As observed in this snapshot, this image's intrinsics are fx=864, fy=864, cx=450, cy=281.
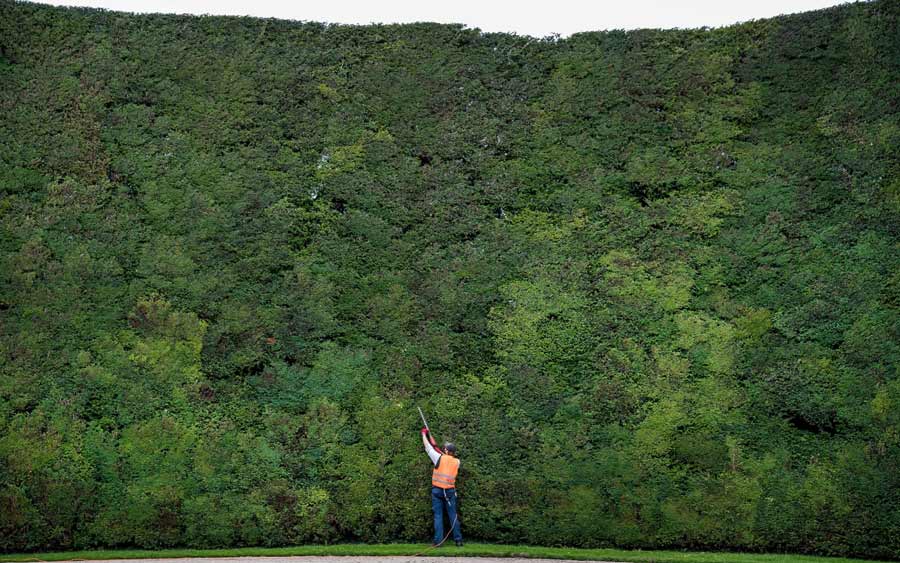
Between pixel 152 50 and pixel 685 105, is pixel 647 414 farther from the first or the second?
pixel 152 50

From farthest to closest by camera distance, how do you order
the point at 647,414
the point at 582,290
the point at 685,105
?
1. the point at 685,105
2. the point at 582,290
3. the point at 647,414

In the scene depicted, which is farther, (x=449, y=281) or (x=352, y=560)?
(x=449, y=281)

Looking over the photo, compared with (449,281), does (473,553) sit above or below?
below

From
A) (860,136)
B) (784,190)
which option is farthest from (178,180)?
(860,136)

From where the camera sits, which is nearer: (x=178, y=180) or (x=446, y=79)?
(x=178, y=180)

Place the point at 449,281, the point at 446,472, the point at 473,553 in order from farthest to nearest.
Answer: the point at 449,281 → the point at 446,472 → the point at 473,553

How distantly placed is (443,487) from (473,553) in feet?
2.96

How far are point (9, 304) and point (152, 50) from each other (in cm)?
481

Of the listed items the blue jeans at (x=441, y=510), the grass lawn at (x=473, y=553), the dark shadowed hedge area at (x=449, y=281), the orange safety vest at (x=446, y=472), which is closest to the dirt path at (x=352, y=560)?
the grass lawn at (x=473, y=553)

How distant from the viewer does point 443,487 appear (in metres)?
11.2

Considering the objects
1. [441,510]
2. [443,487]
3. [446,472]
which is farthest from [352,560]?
[446,472]

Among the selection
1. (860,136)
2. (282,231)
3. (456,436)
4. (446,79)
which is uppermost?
(446,79)

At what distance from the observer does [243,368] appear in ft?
41.0

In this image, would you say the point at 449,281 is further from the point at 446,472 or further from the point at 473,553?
the point at 473,553
